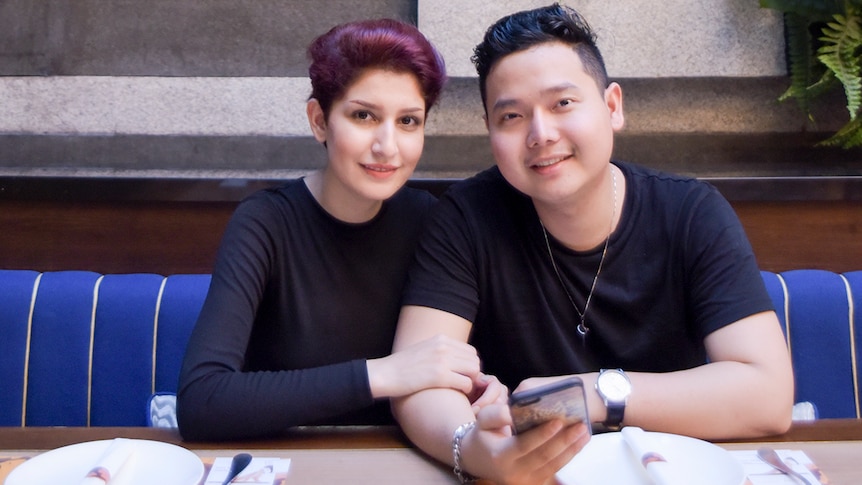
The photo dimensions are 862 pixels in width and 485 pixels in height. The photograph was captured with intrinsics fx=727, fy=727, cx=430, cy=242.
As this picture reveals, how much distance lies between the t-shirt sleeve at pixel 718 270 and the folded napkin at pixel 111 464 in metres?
0.99

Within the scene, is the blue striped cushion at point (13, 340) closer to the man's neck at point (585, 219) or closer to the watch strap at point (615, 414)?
the man's neck at point (585, 219)

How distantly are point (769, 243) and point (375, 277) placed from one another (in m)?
1.32

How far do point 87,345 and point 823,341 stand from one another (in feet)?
6.19

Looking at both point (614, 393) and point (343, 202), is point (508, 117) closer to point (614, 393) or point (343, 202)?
point (343, 202)

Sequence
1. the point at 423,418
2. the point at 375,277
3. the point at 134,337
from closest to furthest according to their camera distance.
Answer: the point at 423,418 < the point at 375,277 < the point at 134,337

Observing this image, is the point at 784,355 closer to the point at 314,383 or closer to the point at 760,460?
the point at 760,460

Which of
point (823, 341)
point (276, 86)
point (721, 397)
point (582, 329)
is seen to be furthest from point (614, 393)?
point (276, 86)

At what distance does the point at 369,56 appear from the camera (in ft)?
4.59

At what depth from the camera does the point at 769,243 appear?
2197 millimetres

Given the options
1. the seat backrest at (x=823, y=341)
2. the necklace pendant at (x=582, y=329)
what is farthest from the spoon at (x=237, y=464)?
the seat backrest at (x=823, y=341)

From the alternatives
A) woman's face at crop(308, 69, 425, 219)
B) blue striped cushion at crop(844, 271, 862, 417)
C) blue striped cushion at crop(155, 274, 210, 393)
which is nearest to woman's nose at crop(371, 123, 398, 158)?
woman's face at crop(308, 69, 425, 219)

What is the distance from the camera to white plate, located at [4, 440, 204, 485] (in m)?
0.92

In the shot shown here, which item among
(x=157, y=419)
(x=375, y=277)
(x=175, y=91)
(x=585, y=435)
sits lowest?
(x=157, y=419)

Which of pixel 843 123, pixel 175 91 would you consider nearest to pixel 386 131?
pixel 175 91
